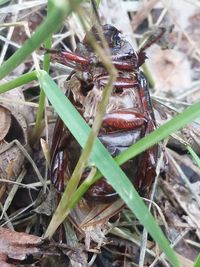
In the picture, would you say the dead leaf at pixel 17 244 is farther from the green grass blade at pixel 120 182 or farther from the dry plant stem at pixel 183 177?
the dry plant stem at pixel 183 177

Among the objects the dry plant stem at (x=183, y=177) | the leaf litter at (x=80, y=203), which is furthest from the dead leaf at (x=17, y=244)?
the dry plant stem at (x=183, y=177)

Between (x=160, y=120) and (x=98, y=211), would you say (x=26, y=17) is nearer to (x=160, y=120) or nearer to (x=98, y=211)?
(x=160, y=120)

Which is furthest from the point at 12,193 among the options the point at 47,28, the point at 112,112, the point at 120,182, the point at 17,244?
the point at 47,28

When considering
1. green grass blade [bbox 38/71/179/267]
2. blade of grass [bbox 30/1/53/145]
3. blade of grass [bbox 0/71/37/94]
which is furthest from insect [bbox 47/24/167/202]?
green grass blade [bbox 38/71/179/267]

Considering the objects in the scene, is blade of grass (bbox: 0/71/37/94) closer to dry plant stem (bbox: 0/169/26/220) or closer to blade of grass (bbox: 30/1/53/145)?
blade of grass (bbox: 30/1/53/145)

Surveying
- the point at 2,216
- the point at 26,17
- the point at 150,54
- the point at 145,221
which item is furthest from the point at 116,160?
the point at 150,54

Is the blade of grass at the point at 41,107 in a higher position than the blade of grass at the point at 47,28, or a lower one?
lower

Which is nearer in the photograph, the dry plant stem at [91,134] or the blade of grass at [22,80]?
the dry plant stem at [91,134]
